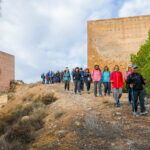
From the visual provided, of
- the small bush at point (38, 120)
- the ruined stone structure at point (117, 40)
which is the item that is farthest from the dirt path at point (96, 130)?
the ruined stone structure at point (117, 40)

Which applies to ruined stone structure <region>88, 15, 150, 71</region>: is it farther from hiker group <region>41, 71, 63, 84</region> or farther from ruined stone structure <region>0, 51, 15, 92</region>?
ruined stone structure <region>0, 51, 15, 92</region>

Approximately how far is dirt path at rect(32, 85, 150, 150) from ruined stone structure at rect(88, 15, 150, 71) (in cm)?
1667

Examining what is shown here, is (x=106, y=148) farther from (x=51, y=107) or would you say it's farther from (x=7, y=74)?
(x=7, y=74)

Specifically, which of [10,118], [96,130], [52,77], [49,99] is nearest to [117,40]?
[52,77]

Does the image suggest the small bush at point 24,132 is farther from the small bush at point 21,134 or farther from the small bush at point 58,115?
the small bush at point 58,115

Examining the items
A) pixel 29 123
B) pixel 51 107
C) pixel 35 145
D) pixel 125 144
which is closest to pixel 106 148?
pixel 125 144

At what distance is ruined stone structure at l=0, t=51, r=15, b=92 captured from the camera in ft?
123

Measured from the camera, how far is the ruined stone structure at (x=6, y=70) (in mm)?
37500

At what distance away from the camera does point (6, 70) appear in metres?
38.6

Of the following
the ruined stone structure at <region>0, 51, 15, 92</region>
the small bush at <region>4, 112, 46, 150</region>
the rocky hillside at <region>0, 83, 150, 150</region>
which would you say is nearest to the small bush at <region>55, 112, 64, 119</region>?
the rocky hillside at <region>0, 83, 150, 150</region>

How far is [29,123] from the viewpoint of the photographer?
39.4 feet

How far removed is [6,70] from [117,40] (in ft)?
56.6

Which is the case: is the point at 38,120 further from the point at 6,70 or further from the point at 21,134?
the point at 6,70

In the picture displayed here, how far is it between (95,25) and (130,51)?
15.5 feet
